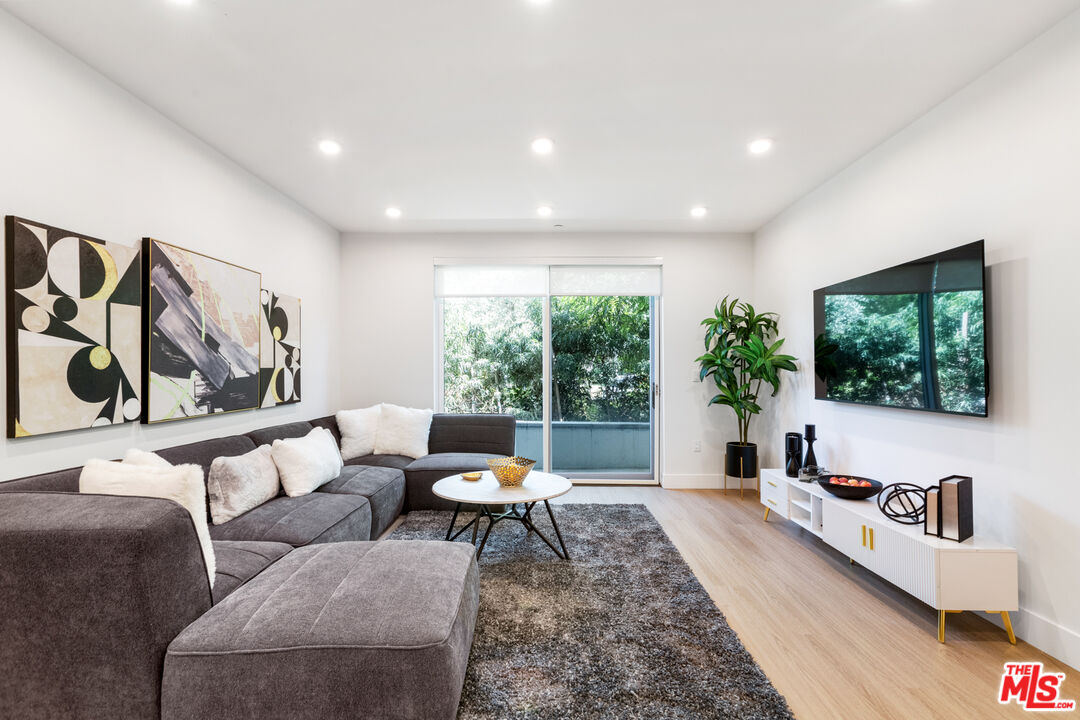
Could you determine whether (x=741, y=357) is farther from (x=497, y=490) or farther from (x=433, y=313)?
(x=433, y=313)

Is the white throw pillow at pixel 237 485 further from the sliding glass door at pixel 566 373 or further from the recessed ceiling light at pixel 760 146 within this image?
the recessed ceiling light at pixel 760 146

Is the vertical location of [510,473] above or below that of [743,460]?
above

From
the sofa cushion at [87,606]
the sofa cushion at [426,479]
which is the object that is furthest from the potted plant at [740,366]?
the sofa cushion at [87,606]

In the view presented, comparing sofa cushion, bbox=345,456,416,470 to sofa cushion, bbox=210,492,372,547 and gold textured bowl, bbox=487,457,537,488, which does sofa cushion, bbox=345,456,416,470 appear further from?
gold textured bowl, bbox=487,457,537,488

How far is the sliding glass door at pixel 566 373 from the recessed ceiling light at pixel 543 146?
218 centimetres

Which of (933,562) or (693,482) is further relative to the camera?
(693,482)

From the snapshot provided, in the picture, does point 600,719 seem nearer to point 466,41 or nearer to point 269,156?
point 466,41

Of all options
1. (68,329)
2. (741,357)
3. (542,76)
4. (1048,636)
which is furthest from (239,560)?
(741,357)

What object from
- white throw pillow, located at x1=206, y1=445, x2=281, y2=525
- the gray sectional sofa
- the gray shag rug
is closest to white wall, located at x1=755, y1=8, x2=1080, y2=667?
the gray shag rug

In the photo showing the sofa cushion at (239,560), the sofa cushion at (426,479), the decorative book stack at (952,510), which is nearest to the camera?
the sofa cushion at (239,560)

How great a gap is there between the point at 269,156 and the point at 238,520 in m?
2.26

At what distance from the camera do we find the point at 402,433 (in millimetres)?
4438

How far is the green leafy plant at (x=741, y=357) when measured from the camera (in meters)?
4.41

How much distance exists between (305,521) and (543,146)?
2.54m
